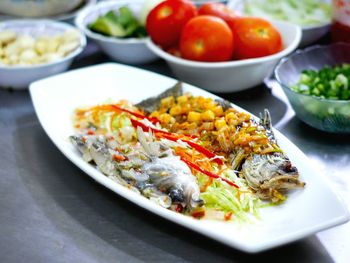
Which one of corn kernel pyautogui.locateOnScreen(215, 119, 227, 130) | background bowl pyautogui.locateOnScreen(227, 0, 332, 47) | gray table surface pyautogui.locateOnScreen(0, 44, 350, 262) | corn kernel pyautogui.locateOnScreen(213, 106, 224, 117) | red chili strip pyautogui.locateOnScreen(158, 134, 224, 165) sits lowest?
gray table surface pyautogui.locateOnScreen(0, 44, 350, 262)

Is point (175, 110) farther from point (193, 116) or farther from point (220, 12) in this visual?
point (220, 12)

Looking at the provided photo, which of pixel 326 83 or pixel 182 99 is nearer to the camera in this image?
pixel 182 99

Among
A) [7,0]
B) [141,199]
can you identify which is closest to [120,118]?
[141,199]

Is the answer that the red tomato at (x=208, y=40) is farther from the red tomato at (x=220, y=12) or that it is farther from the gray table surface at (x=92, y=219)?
the gray table surface at (x=92, y=219)

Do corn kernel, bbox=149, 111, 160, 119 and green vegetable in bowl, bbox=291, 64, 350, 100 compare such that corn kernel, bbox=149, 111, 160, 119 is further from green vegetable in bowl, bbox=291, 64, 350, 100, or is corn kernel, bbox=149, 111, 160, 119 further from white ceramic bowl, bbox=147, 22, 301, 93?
green vegetable in bowl, bbox=291, 64, 350, 100

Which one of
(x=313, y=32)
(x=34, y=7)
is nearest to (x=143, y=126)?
(x=313, y=32)

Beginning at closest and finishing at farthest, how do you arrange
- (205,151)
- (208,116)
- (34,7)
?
(205,151)
(208,116)
(34,7)

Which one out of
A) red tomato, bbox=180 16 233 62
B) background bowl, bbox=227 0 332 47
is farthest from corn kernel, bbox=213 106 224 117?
background bowl, bbox=227 0 332 47
